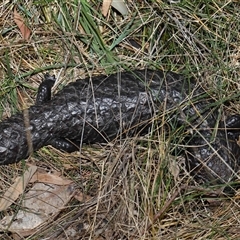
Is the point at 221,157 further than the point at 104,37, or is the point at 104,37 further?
the point at 104,37

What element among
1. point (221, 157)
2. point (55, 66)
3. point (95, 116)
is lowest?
point (221, 157)

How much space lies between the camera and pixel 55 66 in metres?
5.51

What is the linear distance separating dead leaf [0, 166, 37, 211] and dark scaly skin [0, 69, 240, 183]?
5.4 inches

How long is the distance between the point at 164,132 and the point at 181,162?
0.28 metres

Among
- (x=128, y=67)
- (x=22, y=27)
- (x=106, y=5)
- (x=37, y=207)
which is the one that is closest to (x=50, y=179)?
(x=37, y=207)

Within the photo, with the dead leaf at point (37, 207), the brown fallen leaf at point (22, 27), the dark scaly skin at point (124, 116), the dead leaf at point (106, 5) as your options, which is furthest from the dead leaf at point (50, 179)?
the dead leaf at point (106, 5)

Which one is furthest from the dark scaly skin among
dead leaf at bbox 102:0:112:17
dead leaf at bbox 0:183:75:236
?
dead leaf at bbox 102:0:112:17

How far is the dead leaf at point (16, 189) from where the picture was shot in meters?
5.32

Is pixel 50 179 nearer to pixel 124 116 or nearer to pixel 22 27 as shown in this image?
pixel 124 116

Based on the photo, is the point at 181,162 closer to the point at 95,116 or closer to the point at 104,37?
the point at 95,116

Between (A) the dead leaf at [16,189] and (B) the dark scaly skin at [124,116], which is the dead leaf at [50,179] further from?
(B) the dark scaly skin at [124,116]

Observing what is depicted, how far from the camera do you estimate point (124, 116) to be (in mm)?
5312

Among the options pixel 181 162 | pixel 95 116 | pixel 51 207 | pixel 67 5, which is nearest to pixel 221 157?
pixel 181 162

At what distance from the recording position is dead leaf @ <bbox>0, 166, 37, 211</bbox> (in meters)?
5.32
